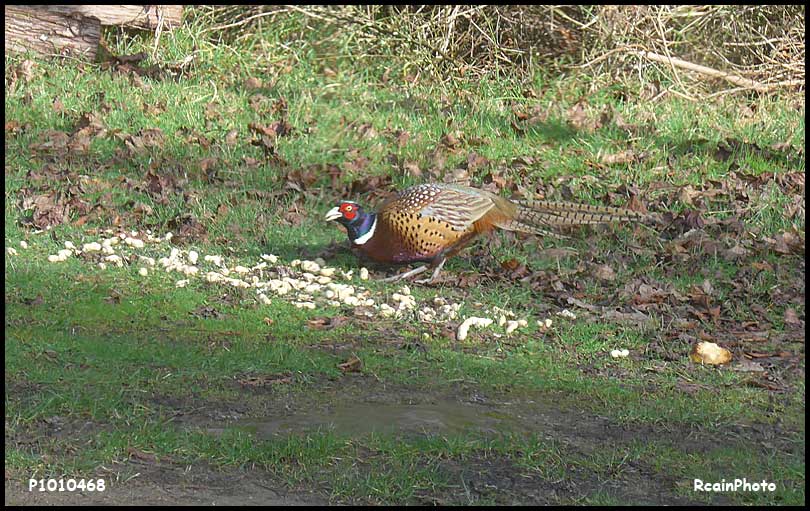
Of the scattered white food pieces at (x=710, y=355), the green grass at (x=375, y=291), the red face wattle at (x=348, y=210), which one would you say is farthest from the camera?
the red face wattle at (x=348, y=210)

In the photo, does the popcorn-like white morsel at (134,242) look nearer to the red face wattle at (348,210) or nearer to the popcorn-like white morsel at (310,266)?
the popcorn-like white morsel at (310,266)

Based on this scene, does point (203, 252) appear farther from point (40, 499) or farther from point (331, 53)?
point (331, 53)

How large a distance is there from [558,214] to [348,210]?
54.1 inches

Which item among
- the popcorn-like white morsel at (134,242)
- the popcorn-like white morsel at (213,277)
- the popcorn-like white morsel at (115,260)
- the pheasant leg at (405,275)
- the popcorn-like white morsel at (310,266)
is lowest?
the popcorn-like white morsel at (134,242)

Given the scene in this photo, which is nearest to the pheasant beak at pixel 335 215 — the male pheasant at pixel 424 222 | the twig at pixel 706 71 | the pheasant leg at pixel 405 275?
the male pheasant at pixel 424 222

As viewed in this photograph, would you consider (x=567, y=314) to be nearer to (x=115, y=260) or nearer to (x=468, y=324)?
(x=468, y=324)

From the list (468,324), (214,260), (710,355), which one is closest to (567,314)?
(468,324)

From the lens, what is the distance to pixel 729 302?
6.41m

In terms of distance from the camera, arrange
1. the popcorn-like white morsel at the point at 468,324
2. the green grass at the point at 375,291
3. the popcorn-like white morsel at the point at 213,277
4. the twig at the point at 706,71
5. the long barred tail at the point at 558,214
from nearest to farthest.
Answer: the green grass at the point at 375,291 < the popcorn-like white morsel at the point at 468,324 < the popcorn-like white morsel at the point at 213,277 < the long barred tail at the point at 558,214 < the twig at the point at 706,71

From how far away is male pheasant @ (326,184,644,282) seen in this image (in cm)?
662

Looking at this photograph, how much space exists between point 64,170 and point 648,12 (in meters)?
5.51

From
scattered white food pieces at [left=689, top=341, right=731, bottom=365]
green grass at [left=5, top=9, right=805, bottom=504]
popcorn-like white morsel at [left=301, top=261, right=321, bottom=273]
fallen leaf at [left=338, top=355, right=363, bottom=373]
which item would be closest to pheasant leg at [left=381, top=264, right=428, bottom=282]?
green grass at [left=5, top=9, right=805, bottom=504]

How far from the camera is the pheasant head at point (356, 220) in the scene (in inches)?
265

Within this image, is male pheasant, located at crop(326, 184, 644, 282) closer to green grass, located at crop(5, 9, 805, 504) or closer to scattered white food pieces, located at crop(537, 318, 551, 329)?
green grass, located at crop(5, 9, 805, 504)
